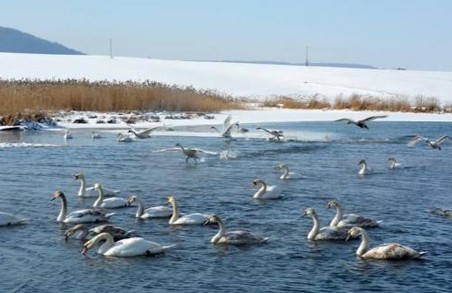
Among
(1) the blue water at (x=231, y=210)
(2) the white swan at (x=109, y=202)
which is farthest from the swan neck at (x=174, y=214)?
(2) the white swan at (x=109, y=202)

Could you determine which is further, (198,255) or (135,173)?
(135,173)

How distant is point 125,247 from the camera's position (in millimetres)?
12906

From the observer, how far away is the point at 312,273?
39.0ft

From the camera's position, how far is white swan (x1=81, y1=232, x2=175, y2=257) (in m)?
12.8

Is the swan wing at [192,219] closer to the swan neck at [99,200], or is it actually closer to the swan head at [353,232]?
the swan neck at [99,200]

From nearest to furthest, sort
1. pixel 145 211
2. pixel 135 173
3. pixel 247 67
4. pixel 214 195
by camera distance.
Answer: pixel 145 211 < pixel 214 195 < pixel 135 173 < pixel 247 67

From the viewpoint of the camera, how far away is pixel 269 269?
1216 cm

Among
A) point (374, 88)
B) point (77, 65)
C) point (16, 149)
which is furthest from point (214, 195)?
point (77, 65)

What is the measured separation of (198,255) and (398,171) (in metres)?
11.2

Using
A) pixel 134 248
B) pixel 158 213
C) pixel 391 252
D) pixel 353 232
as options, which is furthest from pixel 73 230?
pixel 391 252

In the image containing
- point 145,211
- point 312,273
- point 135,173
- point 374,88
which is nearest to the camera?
point 312,273

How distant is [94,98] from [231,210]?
2572 cm

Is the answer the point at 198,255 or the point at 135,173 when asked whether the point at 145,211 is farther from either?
the point at 135,173

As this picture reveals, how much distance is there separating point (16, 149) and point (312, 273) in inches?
661
